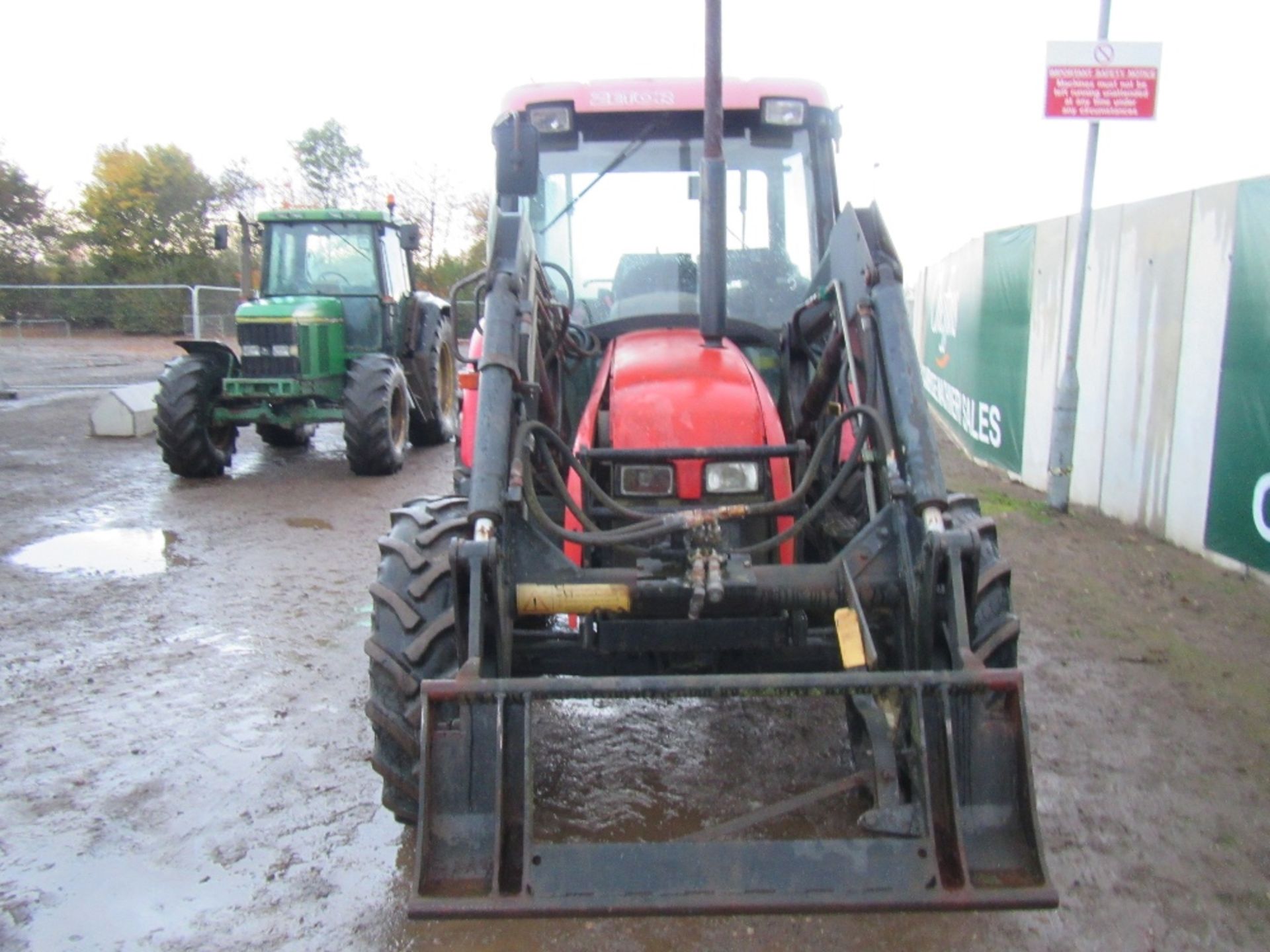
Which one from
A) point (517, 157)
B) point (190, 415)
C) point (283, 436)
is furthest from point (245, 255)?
point (517, 157)

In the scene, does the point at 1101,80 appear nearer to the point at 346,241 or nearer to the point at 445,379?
the point at 346,241

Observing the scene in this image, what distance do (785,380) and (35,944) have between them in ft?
10.2

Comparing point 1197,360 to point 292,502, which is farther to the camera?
point 292,502

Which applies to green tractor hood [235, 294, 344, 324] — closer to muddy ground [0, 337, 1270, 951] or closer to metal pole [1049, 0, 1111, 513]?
muddy ground [0, 337, 1270, 951]

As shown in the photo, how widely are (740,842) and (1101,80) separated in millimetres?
→ 6763

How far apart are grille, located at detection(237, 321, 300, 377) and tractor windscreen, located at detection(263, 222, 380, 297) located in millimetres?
726

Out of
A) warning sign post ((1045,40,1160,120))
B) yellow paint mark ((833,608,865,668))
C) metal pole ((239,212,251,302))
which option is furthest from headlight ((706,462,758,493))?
metal pole ((239,212,251,302))

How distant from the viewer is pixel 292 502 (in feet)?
29.9

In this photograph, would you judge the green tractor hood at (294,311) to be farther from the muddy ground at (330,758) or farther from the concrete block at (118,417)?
the concrete block at (118,417)

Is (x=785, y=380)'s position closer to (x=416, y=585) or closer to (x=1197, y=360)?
(x=416, y=585)

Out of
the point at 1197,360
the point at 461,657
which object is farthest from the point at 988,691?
the point at 1197,360

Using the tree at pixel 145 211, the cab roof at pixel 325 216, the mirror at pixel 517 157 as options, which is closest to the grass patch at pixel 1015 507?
the mirror at pixel 517 157

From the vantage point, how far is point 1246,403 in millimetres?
5945

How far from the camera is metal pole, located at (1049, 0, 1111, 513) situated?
25.2ft
